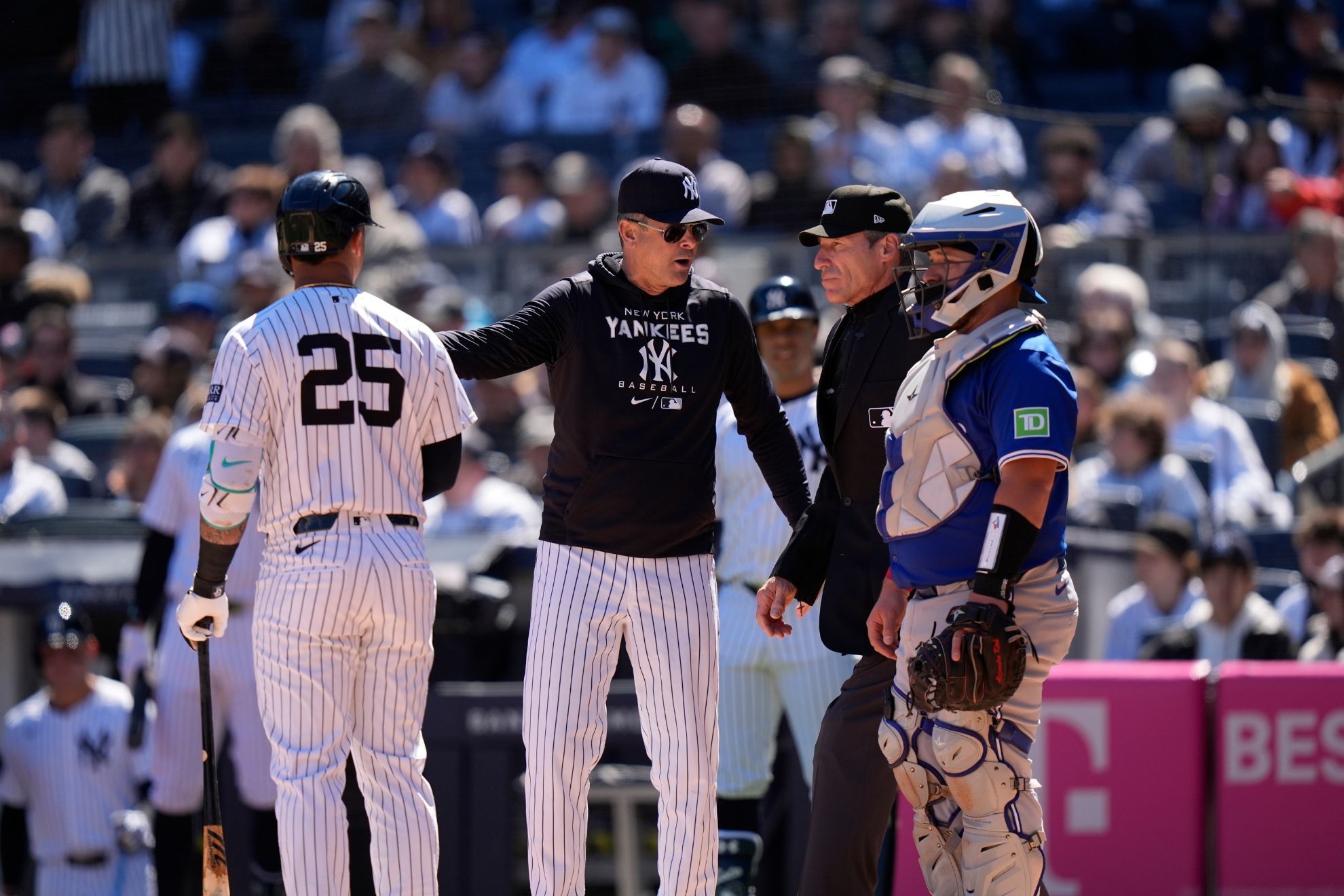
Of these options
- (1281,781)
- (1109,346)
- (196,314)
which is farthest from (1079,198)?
(196,314)

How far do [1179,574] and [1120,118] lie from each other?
254 centimetres

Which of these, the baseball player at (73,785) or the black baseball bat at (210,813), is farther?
the baseball player at (73,785)

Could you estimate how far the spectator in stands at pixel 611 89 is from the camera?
12.8 meters

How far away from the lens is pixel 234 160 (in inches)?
546

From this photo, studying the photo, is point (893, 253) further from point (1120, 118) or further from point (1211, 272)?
point (1211, 272)

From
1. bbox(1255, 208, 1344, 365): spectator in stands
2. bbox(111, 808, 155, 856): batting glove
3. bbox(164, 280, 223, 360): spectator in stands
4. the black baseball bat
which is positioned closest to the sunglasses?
the black baseball bat

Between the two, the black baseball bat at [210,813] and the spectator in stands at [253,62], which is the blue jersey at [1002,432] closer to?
the black baseball bat at [210,813]

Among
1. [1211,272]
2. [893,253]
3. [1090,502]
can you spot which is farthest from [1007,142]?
[893,253]

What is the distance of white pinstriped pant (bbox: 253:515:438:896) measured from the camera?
4625 mm

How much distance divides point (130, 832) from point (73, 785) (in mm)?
336

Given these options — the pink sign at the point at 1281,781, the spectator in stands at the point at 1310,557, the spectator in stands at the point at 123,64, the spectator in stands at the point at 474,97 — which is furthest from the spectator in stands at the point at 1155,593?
the spectator in stands at the point at 123,64

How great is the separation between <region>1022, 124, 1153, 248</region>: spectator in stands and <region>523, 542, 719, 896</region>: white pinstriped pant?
6439 millimetres

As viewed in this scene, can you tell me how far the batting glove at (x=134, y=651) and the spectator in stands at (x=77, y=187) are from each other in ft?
20.8

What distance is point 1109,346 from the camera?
9773 mm
